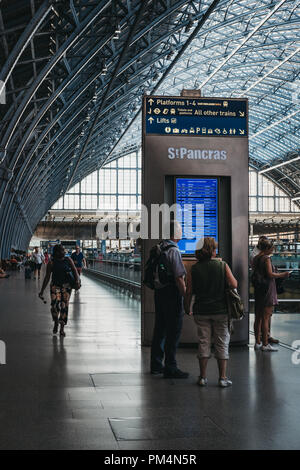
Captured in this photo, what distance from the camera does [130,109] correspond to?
149 ft

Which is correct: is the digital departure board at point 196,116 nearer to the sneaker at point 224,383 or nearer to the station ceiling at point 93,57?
the sneaker at point 224,383

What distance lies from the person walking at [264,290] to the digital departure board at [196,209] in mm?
739

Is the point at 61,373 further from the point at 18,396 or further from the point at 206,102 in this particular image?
the point at 206,102

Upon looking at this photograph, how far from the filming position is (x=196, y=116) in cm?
899

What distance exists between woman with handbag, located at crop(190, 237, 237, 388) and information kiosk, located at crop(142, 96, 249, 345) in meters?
2.35

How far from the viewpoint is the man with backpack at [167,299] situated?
21.8 ft

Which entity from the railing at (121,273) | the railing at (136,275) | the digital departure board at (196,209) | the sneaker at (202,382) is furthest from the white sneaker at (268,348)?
the railing at (121,273)

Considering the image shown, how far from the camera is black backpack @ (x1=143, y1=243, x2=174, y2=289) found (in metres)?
6.71

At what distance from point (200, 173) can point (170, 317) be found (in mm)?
2866

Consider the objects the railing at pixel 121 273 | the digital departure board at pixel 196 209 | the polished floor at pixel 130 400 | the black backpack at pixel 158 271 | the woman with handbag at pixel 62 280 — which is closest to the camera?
the polished floor at pixel 130 400

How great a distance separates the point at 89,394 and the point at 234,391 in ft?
4.55

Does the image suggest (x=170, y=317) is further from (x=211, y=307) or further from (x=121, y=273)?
(x=121, y=273)

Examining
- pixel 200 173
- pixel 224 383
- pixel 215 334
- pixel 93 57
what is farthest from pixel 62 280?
pixel 93 57

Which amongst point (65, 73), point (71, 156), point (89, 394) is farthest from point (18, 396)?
point (71, 156)
